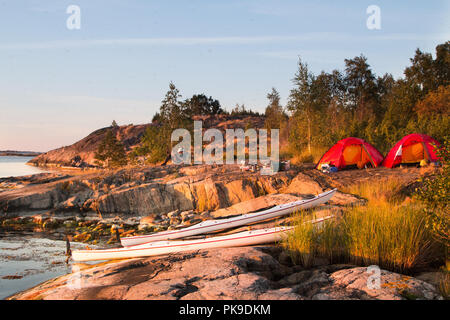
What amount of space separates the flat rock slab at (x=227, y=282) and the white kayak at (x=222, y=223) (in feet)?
5.94

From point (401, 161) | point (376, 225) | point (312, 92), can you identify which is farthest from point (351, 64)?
point (376, 225)

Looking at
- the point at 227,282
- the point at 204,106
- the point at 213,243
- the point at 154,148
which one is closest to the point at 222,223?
the point at 213,243

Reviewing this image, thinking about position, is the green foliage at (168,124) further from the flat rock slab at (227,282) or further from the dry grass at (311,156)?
the flat rock slab at (227,282)

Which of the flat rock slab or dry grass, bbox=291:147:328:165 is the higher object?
dry grass, bbox=291:147:328:165

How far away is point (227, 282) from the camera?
488 cm

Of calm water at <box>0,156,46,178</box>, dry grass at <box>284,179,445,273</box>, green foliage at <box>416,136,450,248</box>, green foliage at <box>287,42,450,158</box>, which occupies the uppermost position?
green foliage at <box>287,42,450,158</box>

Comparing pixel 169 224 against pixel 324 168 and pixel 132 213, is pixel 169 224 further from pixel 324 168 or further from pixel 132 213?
pixel 324 168

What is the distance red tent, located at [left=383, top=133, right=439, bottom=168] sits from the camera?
16.2m
